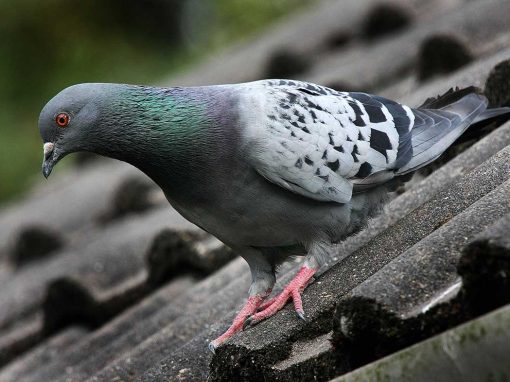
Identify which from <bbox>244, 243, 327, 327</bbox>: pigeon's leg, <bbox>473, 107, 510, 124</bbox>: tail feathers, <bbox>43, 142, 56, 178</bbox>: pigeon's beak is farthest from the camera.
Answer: <bbox>473, 107, 510, 124</bbox>: tail feathers

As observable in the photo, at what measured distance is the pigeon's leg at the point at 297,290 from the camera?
3.86 metres

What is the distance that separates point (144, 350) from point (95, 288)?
1.25 m

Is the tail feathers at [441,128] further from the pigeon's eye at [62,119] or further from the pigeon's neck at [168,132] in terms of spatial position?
the pigeon's eye at [62,119]

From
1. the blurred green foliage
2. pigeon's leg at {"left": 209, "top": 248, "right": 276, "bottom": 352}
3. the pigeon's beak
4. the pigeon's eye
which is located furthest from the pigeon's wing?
the blurred green foliage

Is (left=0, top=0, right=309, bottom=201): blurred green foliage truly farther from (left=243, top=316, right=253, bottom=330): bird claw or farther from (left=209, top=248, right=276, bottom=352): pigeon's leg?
(left=243, top=316, right=253, bottom=330): bird claw

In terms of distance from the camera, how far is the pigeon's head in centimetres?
416

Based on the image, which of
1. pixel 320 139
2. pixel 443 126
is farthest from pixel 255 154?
pixel 443 126

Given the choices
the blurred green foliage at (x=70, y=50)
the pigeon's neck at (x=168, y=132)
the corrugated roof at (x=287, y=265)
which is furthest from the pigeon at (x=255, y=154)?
the blurred green foliage at (x=70, y=50)

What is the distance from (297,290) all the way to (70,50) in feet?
37.7

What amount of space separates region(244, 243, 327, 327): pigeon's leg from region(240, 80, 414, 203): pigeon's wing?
0.77 feet

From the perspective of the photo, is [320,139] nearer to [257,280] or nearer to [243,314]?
[257,280]

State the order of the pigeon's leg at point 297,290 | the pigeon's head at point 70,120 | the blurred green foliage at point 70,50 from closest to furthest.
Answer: the pigeon's leg at point 297,290 < the pigeon's head at point 70,120 < the blurred green foliage at point 70,50

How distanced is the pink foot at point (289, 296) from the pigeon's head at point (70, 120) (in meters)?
1.00

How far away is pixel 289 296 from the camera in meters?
3.95
